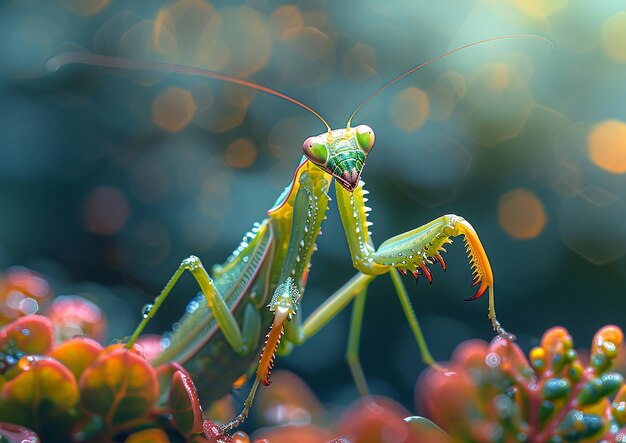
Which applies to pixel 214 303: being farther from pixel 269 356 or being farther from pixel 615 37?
pixel 615 37

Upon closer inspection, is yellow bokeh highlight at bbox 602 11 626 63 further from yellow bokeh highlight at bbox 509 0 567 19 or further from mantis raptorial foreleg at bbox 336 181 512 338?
mantis raptorial foreleg at bbox 336 181 512 338

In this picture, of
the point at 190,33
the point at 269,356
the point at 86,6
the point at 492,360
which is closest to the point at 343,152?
the point at 269,356

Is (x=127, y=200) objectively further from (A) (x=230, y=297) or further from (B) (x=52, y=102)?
(A) (x=230, y=297)

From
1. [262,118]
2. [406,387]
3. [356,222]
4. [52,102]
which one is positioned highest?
[52,102]

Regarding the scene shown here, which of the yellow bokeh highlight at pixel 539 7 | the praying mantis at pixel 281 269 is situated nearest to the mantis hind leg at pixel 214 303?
the praying mantis at pixel 281 269

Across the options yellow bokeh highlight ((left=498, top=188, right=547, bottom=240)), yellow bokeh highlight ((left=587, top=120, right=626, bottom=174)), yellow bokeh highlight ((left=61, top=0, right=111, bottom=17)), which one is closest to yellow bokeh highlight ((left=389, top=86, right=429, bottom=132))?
yellow bokeh highlight ((left=498, top=188, right=547, bottom=240))

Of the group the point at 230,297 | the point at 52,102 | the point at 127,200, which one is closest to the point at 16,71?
the point at 52,102

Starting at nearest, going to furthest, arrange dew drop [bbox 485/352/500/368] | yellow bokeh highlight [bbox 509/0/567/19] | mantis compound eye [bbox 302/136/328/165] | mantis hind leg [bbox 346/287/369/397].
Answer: dew drop [bbox 485/352/500/368] → mantis compound eye [bbox 302/136/328/165] → mantis hind leg [bbox 346/287/369/397] → yellow bokeh highlight [bbox 509/0/567/19]
